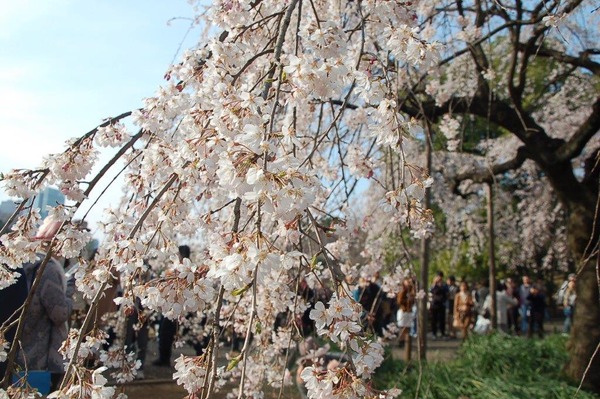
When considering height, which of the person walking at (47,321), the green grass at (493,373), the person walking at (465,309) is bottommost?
the green grass at (493,373)

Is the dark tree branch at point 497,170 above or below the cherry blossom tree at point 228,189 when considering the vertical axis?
above

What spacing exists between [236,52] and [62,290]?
77.2 inches

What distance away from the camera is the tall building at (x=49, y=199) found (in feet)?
6.33

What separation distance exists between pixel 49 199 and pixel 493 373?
3.99 meters

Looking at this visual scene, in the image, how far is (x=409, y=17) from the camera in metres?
2.57

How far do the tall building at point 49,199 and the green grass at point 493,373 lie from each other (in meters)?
2.54

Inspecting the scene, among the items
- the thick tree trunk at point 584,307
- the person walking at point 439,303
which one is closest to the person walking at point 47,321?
the thick tree trunk at point 584,307

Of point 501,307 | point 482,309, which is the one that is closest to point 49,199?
point 501,307

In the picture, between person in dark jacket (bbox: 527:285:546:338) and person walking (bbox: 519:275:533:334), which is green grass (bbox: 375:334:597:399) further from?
person walking (bbox: 519:275:533:334)

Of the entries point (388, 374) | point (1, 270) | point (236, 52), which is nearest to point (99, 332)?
point (1, 270)

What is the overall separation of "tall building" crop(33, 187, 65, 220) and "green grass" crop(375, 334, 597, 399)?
2.54m

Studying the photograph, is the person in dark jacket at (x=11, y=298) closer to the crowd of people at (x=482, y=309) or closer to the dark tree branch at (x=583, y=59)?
the dark tree branch at (x=583, y=59)

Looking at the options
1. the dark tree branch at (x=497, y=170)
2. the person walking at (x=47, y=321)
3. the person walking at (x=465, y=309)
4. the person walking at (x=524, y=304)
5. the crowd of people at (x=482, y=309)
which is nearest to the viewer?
the person walking at (x=47, y=321)

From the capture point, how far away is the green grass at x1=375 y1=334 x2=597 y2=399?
12.7 feet
